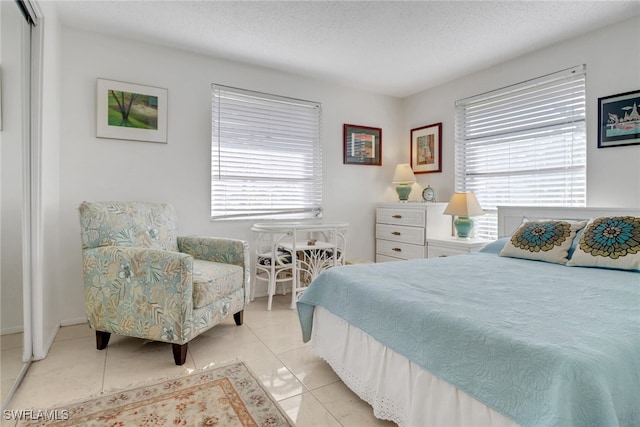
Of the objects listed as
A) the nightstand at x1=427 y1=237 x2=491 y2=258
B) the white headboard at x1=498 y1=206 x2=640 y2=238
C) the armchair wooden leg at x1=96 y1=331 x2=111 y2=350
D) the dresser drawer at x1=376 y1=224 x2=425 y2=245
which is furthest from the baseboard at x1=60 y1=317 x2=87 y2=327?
the white headboard at x1=498 y1=206 x2=640 y2=238

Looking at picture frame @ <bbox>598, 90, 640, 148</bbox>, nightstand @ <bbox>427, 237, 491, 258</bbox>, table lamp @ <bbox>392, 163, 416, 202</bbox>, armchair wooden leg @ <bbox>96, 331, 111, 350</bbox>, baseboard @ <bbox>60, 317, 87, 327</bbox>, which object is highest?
picture frame @ <bbox>598, 90, 640, 148</bbox>

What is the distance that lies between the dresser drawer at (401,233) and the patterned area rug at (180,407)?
2361mm

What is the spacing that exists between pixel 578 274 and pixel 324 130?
9.05 ft

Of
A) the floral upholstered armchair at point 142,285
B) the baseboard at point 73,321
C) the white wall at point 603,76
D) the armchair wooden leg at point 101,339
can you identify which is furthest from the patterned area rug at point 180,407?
the white wall at point 603,76

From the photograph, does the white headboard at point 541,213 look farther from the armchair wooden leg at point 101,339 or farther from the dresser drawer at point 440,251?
the armchair wooden leg at point 101,339

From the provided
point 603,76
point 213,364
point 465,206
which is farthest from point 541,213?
point 213,364

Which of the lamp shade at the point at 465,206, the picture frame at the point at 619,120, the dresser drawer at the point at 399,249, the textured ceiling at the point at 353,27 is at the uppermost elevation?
the textured ceiling at the point at 353,27

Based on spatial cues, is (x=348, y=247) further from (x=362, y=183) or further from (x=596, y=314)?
(x=596, y=314)

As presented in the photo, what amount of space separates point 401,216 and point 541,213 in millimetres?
1366

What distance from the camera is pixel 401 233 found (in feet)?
12.7

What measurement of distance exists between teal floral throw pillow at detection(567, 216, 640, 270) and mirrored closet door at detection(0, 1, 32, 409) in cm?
306

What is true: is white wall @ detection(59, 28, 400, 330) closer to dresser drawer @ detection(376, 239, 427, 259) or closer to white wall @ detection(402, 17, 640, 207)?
dresser drawer @ detection(376, 239, 427, 259)

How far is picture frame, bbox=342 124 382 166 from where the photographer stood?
4056 millimetres

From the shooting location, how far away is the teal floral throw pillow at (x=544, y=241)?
2.18 m
